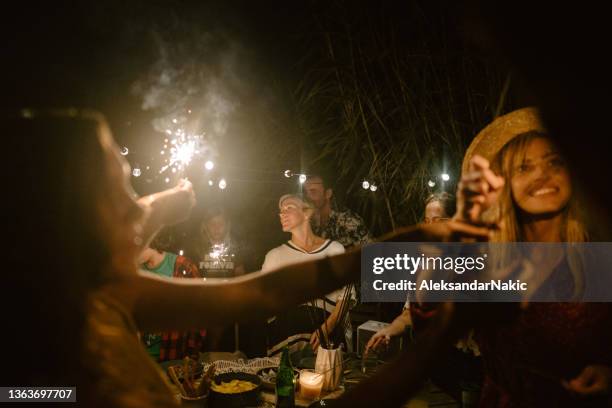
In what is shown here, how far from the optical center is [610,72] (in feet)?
2.28

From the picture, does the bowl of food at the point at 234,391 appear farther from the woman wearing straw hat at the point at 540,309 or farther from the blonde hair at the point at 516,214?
the blonde hair at the point at 516,214

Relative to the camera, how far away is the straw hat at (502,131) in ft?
6.49

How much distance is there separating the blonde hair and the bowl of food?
2.03 m

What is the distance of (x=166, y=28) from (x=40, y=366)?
15.3ft

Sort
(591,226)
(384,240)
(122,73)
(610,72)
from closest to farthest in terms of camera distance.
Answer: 1. (610,72)
2. (384,240)
3. (591,226)
4. (122,73)

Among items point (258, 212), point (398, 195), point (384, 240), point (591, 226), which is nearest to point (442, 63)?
point (398, 195)

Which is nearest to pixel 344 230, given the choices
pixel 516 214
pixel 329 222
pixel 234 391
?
pixel 329 222

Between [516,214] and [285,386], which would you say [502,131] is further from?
[285,386]

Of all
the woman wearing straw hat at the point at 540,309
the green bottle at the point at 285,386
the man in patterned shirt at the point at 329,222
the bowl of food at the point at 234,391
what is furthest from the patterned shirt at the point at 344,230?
the woman wearing straw hat at the point at 540,309

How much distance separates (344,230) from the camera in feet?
22.9

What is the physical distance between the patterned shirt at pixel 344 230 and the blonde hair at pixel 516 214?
15.4ft

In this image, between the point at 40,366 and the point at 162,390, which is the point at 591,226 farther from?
the point at 40,366

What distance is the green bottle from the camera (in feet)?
9.14

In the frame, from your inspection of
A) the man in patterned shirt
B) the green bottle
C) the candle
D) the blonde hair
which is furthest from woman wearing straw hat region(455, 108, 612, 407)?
the man in patterned shirt
